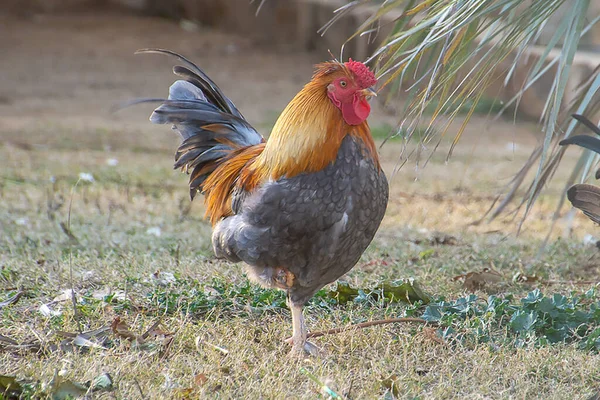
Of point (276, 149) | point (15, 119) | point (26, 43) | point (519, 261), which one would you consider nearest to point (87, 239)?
point (276, 149)

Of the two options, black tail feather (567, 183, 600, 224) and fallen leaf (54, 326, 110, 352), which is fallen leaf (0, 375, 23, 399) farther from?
black tail feather (567, 183, 600, 224)

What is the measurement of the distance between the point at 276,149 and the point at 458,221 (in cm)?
299

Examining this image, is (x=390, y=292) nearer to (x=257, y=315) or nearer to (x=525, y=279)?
(x=257, y=315)

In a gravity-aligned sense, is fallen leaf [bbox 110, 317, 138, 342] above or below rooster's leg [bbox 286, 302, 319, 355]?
below

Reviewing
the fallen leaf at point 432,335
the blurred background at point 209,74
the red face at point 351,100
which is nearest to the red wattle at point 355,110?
the red face at point 351,100

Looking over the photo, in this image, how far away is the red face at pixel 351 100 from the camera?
2.96m

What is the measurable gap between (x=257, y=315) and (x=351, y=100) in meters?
1.11

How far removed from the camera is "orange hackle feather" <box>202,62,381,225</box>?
9.66 feet

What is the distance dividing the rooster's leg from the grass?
0.07 meters

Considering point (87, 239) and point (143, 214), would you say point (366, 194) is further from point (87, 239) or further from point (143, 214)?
point (143, 214)

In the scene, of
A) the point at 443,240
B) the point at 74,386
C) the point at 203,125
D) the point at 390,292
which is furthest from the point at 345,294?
the point at 443,240

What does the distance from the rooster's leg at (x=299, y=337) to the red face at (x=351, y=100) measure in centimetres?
79

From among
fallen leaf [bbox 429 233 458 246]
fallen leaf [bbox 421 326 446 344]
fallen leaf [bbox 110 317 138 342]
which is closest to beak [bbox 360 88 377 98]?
fallen leaf [bbox 421 326 446 344]

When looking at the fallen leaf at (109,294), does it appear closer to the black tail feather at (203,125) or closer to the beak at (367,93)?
the black tail feather at (203,125)
